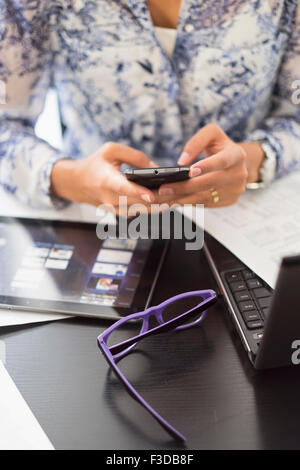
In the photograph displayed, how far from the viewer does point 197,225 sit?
688 millimetres

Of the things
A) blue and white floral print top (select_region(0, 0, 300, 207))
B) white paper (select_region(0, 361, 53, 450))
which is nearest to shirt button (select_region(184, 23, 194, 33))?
blue and white floral print top (select_region(0, 0, 300, 207))

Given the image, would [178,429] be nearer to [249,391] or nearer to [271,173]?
[249,391]

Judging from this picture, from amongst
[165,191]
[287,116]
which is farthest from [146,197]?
[287,116]

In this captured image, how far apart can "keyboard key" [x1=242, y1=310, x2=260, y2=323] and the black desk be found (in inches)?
1.0

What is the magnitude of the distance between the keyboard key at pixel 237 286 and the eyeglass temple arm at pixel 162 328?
38 mm

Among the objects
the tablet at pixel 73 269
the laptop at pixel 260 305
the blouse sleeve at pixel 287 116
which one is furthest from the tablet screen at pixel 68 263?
the blouse sleeve at pixel 287 116

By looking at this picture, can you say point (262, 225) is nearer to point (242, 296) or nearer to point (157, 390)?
point (242, 296)

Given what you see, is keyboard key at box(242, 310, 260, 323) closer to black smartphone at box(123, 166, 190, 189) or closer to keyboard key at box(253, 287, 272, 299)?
keyboard key at box(253, 287, 272, 299)

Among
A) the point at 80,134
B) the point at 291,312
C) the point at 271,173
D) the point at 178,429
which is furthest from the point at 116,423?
the point at 80,134

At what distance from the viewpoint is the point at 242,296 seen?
1.79 ft

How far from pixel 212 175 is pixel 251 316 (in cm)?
22

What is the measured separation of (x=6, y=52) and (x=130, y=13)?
0.65 feet

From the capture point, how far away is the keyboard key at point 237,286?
0.56m

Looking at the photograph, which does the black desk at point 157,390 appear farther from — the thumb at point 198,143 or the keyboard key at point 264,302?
the thumb at point 198,143
